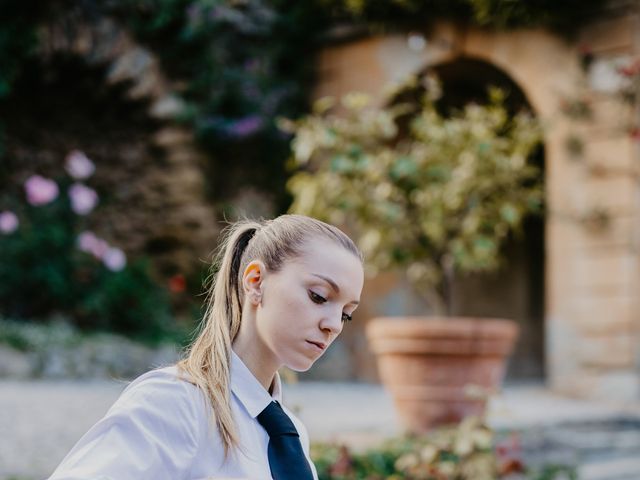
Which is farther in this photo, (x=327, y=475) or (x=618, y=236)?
(x=618, y=236)

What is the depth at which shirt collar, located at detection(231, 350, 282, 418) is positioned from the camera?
1.24 meters

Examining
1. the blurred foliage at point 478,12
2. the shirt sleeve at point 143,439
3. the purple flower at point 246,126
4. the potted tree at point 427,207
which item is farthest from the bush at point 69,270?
the shirt sleeve at point 143,439

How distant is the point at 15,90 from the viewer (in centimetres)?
844

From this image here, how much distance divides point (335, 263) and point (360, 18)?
731cm

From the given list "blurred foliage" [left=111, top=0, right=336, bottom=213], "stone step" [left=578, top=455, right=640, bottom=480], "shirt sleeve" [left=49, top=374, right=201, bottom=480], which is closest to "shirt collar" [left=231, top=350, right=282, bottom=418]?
"shirt sleeve" [left=49, top=374, right=201, bottom=480]

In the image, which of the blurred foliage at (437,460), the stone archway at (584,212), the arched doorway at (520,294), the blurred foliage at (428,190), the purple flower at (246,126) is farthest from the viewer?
the arched doorway at (520,294)

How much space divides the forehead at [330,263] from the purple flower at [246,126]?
7.24 m

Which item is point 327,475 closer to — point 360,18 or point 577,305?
point 577,305

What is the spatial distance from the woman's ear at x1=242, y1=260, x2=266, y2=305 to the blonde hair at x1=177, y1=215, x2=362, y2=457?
0.01 metres

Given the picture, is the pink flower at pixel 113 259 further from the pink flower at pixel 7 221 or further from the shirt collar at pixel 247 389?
the shirt collar at pixel 247 389

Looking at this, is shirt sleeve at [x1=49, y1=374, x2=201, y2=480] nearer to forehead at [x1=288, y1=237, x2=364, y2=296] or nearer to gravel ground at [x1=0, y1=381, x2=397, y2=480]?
forehead at [x1=288, y1=237, x2=364, y2=296]

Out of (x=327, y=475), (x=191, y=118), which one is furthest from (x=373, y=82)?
(x=327, y=475)

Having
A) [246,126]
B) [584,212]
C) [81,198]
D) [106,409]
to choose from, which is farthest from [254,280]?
[246,126]

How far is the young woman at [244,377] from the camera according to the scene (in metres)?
1.08
